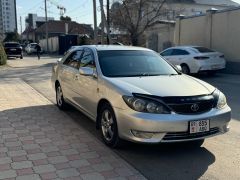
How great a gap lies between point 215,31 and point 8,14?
67841mm

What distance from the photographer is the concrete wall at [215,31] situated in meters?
17.0

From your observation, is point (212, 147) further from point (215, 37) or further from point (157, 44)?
point (157, 44)

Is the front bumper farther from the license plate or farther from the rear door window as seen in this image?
the rear door window

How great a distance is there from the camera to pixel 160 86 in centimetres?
518

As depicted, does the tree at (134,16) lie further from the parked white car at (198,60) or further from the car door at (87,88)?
the car door at (87,88)

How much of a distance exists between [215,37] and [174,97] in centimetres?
1444

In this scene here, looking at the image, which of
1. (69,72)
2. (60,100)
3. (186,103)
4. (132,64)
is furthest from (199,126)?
(60,100)

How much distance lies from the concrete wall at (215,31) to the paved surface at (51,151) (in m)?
11.7

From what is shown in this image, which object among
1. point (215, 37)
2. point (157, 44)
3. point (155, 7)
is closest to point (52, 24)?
point (155, 7)

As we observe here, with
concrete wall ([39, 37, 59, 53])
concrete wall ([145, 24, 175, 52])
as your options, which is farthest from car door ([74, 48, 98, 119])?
concrete wall ([39, 37, 59, 53])

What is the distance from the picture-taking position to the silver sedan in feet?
15.6

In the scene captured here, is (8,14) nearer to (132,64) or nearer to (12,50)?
(12,50)

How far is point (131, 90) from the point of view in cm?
505

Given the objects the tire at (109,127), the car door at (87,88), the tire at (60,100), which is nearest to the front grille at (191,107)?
the tire at (109,127)
